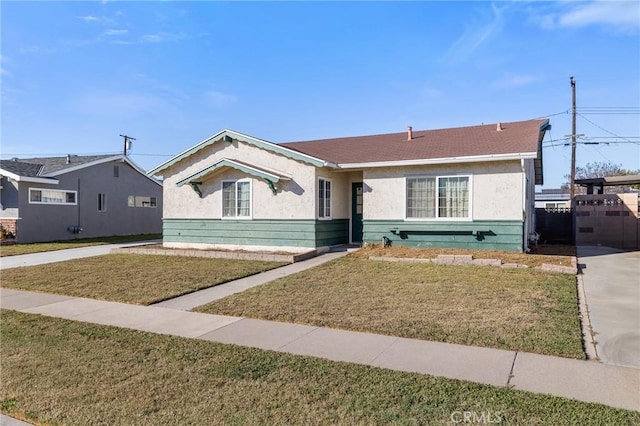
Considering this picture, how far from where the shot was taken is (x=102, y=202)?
79.6 feet

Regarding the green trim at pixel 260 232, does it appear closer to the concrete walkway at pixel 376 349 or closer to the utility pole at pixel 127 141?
the concrete walkway at pixel 376 349

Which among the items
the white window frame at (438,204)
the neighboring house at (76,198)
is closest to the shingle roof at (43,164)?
the neighboring house at (76,198)

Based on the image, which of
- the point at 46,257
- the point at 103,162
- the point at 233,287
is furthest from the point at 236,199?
the point at 103,162

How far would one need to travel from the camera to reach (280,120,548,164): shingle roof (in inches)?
484

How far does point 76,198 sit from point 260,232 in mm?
14194

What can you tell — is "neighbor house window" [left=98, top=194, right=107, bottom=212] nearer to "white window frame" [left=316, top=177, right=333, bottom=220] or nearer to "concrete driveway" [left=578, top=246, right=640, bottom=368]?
"white window frame" [left=316, top=177, right=333, bottom=220]

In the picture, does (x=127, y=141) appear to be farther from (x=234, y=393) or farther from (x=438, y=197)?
(x=234, y=393)

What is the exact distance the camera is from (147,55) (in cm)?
1612

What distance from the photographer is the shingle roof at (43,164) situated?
66.4 ft

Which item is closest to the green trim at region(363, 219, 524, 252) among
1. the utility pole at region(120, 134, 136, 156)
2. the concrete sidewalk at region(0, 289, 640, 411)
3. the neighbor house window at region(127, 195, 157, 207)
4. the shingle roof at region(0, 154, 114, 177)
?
the concrete sidewalk at region(0, 289, 640, 411)

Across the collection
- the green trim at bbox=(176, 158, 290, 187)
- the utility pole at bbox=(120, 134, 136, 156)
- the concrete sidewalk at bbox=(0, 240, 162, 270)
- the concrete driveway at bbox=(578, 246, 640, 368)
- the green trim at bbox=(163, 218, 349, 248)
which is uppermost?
the utility pole at bbox=(120, 134, 136, 156)

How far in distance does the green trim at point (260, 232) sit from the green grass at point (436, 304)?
3.47m

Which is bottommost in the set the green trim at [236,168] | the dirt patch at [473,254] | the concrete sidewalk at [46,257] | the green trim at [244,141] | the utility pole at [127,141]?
the concrete sidewalk at [46,257]

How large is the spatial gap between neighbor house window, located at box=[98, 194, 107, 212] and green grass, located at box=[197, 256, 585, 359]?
18.8 meters
